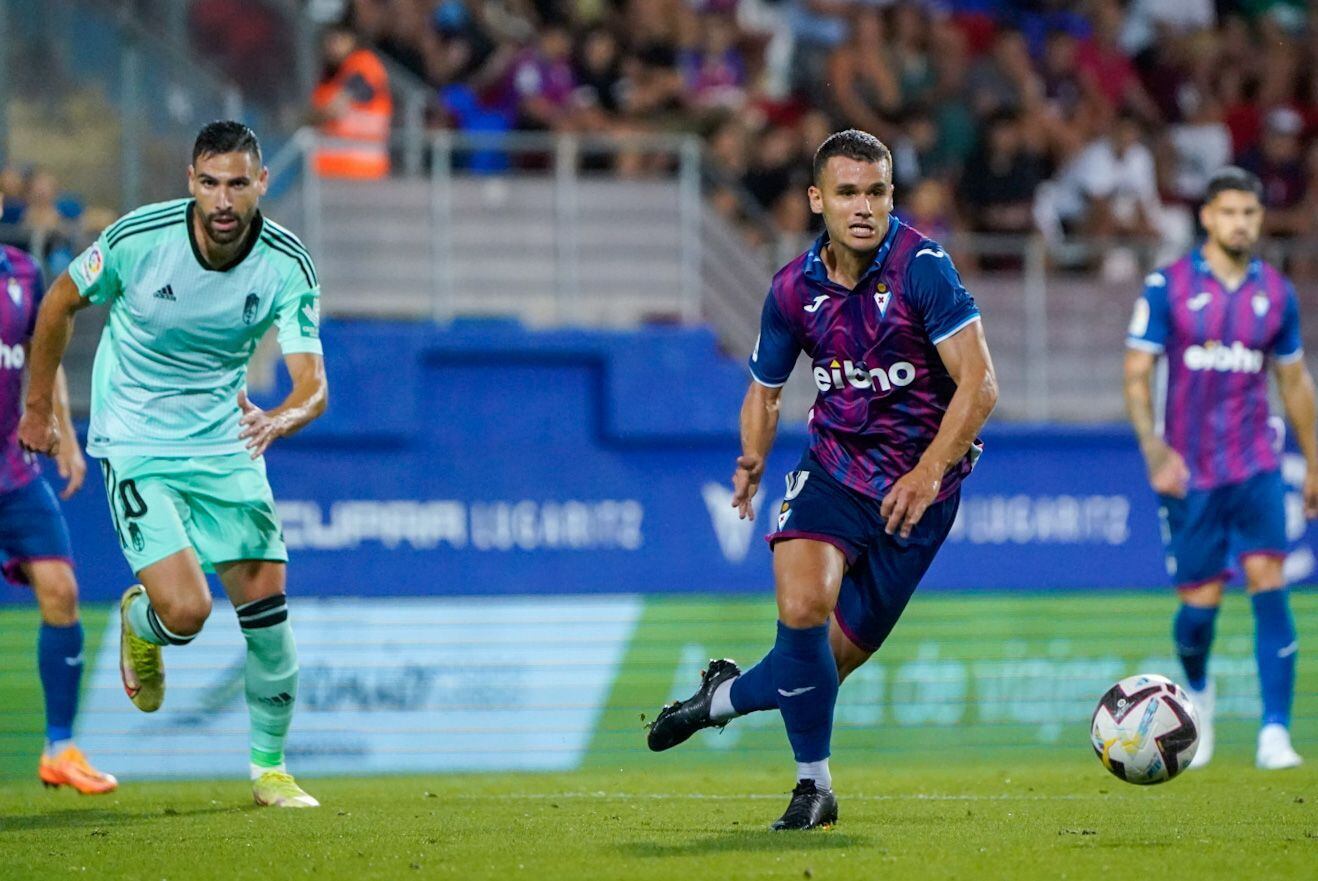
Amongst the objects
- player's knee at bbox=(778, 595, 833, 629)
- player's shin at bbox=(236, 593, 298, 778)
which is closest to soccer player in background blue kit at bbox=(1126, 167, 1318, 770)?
player's knee at bbox=(778, 595, 833, 629)

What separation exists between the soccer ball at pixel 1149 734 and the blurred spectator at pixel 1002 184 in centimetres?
1004

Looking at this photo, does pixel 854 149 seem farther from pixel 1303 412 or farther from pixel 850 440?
pixel 1303 412

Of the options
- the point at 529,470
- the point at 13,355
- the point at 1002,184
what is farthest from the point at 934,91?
the point at 13,355

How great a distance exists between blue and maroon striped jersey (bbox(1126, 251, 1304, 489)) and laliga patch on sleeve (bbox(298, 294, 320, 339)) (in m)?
4.71

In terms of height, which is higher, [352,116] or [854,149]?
[352,116]

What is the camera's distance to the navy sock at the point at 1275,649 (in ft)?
35.9

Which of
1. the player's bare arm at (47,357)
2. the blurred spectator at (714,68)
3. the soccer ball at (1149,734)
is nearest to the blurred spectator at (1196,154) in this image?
the blurred spectator at (714,68)

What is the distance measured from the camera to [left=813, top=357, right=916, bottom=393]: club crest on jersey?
761 centimetres

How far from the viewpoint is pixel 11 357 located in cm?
1014

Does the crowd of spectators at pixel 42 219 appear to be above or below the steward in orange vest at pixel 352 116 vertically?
below

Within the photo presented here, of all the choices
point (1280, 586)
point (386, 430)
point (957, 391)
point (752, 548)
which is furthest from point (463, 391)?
point (957, 391)

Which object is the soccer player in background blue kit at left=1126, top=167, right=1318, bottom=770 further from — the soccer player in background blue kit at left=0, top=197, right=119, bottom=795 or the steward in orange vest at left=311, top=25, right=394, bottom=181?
the steward in orange vest at left=311, top=25, right=394, bottom=181

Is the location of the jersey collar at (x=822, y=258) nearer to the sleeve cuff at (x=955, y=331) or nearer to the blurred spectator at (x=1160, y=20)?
the sleeve cuff at (x=955, y=331)

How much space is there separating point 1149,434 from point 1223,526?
69 cm
